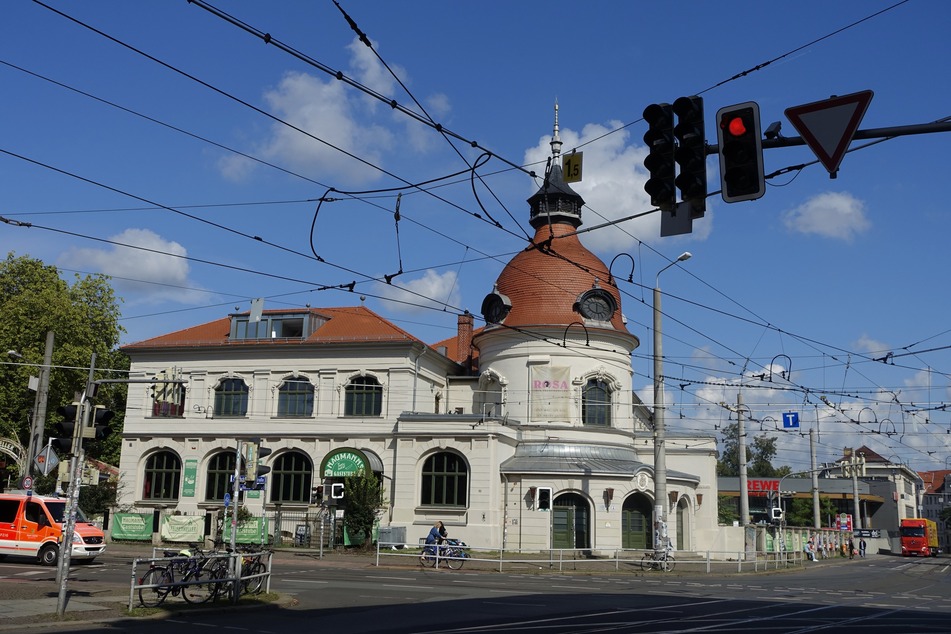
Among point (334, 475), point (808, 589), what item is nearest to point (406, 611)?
point (808, 589)

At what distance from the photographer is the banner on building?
46250 millimetres

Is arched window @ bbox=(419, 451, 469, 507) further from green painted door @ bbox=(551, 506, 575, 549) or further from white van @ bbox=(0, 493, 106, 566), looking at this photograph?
white van @ bbox=(0, 493, 106, 566)

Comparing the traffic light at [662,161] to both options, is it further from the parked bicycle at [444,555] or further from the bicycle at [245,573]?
the parked bicycle at [444,555]

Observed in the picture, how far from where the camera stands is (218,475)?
47.2m

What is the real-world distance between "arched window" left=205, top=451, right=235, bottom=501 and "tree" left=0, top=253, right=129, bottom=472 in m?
9.33

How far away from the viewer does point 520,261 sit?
1964 inches

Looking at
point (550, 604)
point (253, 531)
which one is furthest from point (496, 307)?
point (550, 604)

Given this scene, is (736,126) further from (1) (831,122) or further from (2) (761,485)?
(2) (761,485)

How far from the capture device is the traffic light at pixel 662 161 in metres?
10.7

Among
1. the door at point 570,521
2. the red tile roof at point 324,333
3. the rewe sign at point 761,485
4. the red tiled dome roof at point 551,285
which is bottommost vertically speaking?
the door at point 570,521

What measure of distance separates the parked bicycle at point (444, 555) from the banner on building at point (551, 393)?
13180 mm

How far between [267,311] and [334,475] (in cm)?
989

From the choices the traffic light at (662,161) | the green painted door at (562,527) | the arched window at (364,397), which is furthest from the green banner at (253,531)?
the traffic light at (662,161)

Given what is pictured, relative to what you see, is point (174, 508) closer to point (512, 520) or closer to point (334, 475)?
point (334, 475)
